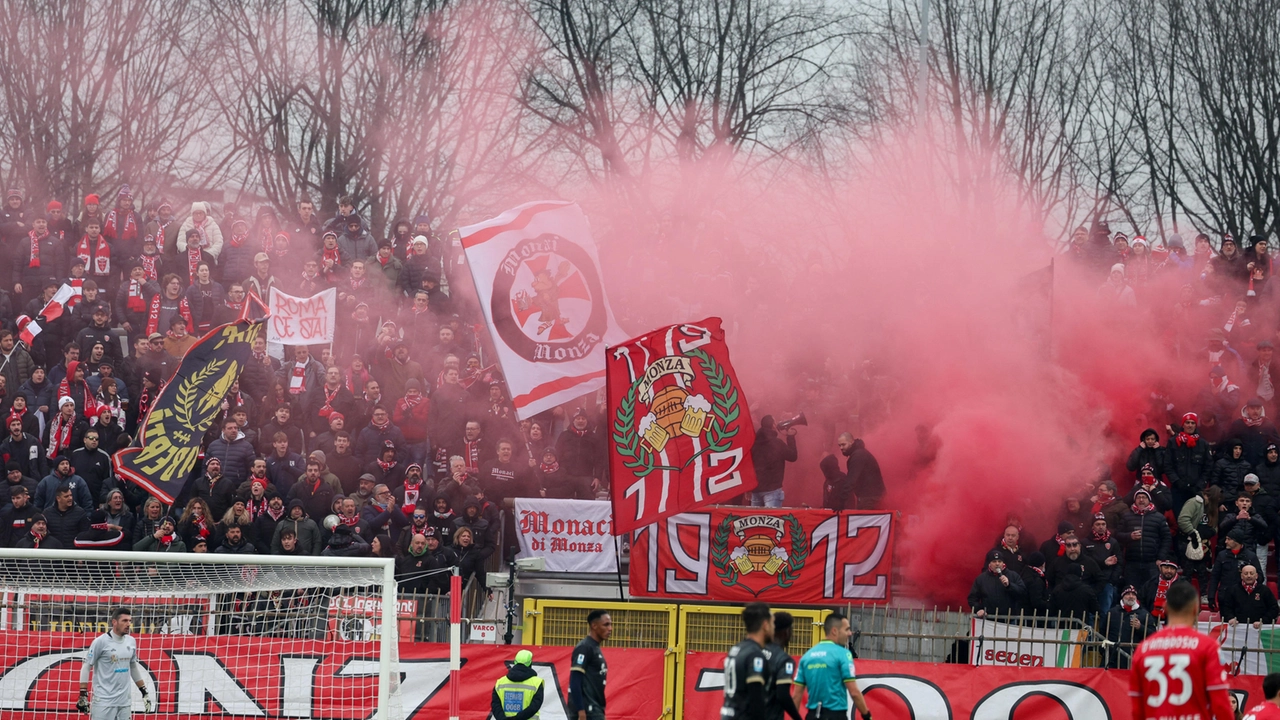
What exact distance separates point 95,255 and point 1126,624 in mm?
13361

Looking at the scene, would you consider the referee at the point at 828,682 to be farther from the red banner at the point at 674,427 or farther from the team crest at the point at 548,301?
the team crest at the point at 548,301

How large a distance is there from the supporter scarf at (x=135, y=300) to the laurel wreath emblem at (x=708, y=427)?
7737 millimetres

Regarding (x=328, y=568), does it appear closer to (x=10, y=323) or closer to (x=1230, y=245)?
(x=10, y=323)

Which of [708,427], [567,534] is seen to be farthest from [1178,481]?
[567,534]

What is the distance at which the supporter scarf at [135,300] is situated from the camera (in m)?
17.8

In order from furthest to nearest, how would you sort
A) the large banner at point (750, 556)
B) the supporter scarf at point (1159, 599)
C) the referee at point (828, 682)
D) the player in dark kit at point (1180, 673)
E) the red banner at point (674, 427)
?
the supporter scarf at point (1159, 599) < the large banner at point (750, 556) < the red banner at point (674, 427) < the referee at point (828, 682) < the player in dark kit at point (1180, 673)

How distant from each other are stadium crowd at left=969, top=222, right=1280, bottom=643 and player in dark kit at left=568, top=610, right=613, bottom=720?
4719 mm

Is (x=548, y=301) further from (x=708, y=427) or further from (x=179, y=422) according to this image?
(x=179, y=422)

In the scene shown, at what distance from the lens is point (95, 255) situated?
60.7 ft

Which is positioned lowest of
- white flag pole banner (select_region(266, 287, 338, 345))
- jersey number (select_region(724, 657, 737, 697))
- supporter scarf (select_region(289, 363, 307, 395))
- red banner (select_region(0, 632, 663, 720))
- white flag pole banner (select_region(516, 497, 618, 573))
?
red banner (select_region(0, 632, 663, 720))

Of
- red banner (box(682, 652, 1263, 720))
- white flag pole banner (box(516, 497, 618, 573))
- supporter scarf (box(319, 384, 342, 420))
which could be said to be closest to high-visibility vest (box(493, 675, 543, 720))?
red banner (box(682, 652, 1263, 720))

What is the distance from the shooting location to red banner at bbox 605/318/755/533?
13.0 meters

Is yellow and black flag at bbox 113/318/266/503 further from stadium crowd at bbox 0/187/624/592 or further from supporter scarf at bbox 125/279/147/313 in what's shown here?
supporter scarf at bbox 125/279/147/313

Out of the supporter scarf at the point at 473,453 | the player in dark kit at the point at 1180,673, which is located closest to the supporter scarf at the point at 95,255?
the supporter scarf at the point at 473,453
